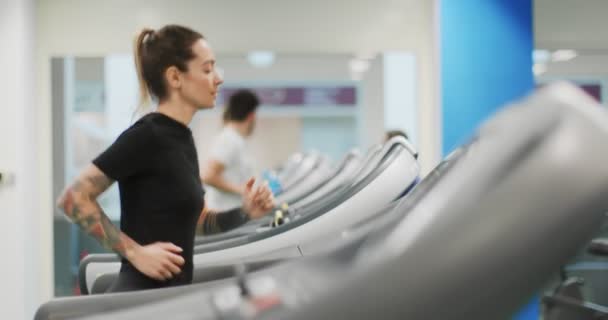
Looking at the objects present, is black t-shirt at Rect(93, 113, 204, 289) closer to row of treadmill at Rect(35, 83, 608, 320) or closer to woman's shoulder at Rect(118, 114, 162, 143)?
woman's shoulder at Rect(118, 114, 162, 143)

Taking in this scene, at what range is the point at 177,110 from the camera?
4.91 feet

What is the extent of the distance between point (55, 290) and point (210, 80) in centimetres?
481

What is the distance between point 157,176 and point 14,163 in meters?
4.51

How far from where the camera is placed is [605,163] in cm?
32

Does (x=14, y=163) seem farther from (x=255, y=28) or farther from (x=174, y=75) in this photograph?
(x=174, y=75)

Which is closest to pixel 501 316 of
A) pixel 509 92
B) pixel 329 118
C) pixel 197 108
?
pixel 197 108

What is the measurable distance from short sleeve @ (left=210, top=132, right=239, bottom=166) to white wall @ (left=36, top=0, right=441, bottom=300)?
91.9 inches

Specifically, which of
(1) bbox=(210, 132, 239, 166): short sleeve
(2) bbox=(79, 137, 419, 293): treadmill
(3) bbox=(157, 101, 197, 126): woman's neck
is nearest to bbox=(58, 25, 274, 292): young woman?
(3) bbox=(157, 101, 197, 126): woman's neck

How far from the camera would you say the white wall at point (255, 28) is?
19.4 feet

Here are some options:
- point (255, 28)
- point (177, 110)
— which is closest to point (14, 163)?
point (255, 28)

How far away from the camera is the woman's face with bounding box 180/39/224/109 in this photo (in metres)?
1.50

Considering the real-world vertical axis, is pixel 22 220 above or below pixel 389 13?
below

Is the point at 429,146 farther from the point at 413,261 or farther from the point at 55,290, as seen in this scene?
the point at 413,261

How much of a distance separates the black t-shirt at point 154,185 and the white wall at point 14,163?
4424 mm
